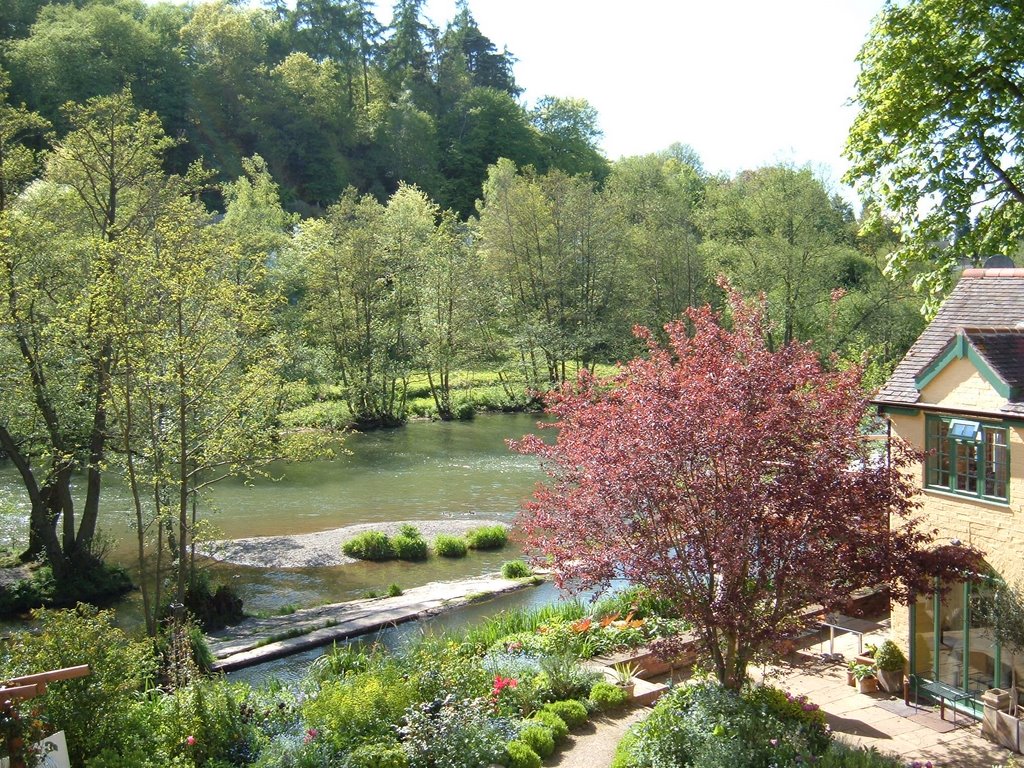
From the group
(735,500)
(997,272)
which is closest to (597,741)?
(735,500)

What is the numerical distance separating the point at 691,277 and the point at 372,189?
1674 inches

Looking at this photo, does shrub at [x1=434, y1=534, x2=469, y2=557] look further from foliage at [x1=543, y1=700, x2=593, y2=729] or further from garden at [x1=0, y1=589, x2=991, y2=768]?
foliage at [x1=543, y1=700, x2=593, y2=729]

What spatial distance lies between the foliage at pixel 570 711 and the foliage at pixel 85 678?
5128 mm

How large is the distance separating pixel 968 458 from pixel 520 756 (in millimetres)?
7174

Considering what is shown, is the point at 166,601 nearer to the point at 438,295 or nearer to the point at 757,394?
the point at 757,394

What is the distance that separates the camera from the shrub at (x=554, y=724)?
34.6ft

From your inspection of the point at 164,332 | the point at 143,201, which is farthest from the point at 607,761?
the point at 143,201

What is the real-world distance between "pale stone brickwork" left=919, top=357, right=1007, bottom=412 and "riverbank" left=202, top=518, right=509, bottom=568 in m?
16.2

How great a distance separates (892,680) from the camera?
1228 cm

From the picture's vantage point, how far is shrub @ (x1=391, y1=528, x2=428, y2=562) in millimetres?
23734

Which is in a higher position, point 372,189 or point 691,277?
point 372,189

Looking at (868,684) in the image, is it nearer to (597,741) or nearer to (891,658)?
(891,658)

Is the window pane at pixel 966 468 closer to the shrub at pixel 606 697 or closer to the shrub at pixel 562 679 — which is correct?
the shrub at pixel 606 697

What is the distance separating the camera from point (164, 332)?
51.5 ft
